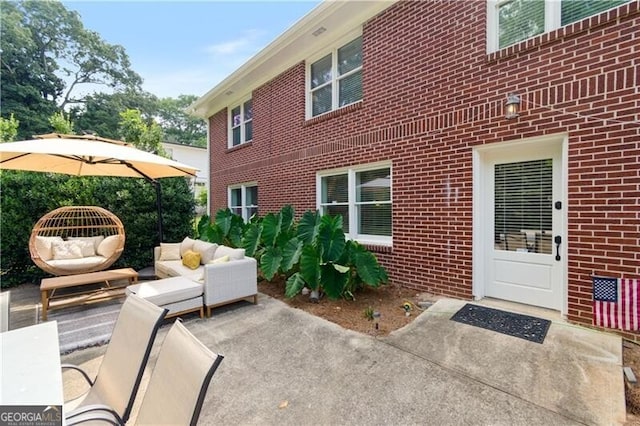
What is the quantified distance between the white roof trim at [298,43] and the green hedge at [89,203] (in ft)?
10.7

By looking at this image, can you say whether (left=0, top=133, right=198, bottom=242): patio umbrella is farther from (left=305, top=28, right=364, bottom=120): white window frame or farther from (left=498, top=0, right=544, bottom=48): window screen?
(left=498, top=0, right=544, bottom=48): window screen

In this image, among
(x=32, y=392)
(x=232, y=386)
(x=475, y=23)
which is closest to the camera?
(x=32, y=392)

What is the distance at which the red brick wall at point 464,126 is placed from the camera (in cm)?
306

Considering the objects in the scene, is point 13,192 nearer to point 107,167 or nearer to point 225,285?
point 107,167

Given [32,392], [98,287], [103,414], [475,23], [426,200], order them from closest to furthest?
[32,392], [103,414], [475,23], [426,200], [98,287]

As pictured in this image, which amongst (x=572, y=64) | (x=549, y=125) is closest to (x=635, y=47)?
(x=572, y=64)

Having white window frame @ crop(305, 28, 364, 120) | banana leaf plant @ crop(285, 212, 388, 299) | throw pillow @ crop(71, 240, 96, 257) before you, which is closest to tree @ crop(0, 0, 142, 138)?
throw pillow @ crop(71, 240, 96, 257)

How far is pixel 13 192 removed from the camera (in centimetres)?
570

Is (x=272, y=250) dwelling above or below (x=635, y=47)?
below

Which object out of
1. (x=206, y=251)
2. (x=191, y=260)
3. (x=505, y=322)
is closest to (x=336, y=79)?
(x=206, y=251)

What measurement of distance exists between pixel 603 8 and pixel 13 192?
387 inches

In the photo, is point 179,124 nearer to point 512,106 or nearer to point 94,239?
point 94,239

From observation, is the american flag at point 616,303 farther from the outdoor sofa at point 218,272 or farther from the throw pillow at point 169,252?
the throw pillow at point 169,252

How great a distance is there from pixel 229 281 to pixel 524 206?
14.0ft
